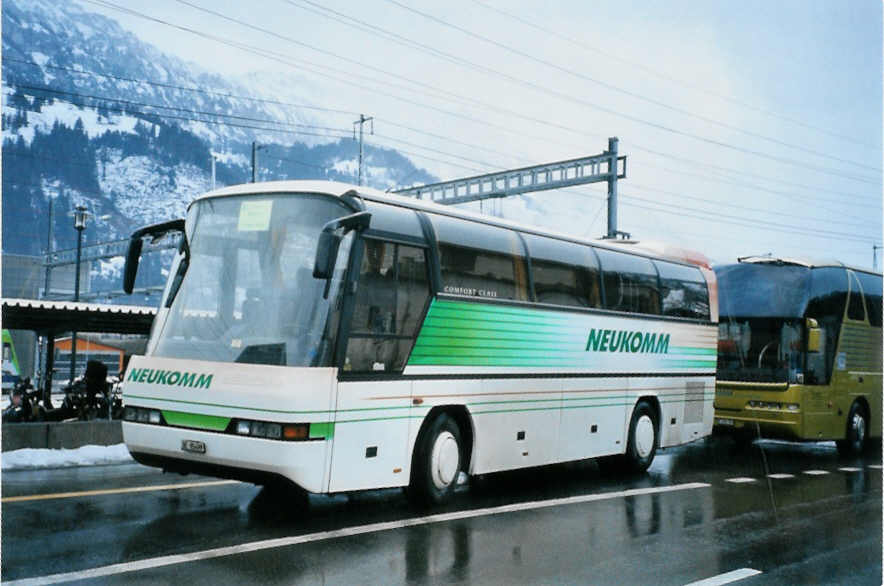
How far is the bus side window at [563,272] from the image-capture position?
11.9 m

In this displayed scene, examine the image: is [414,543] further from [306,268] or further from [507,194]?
[507,194]

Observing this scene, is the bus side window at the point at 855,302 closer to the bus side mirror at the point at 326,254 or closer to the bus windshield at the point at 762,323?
the bus windshield at the point at 762,323

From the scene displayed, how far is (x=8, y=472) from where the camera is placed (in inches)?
453

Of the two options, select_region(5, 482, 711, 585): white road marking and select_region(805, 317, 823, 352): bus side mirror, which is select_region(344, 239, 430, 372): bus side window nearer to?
select_region(5, 482, 711, 585): white road marking

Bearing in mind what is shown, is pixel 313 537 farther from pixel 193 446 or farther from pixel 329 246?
pixel 329 246

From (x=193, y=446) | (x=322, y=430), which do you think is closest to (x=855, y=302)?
(x=322, y=430)

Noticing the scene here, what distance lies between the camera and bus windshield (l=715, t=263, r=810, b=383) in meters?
17.0

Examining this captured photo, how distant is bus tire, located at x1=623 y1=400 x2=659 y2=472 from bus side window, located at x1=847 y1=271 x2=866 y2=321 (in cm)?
612

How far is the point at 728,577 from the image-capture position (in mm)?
7215

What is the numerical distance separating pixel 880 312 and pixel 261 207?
15.1 metres

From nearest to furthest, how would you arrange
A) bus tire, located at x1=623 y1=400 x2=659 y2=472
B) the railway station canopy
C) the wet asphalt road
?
the wet asphalt road < bus tire, located at x1=623 y1=400 x2=659 y2=472 < the railway station canopy

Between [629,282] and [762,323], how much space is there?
4.67 metres

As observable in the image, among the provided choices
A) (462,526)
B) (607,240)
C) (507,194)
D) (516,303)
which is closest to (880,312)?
(607,240)

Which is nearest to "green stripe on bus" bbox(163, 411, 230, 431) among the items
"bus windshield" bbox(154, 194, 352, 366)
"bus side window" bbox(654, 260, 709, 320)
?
"bus windshield" bbox(154, 194, 352, 366)
